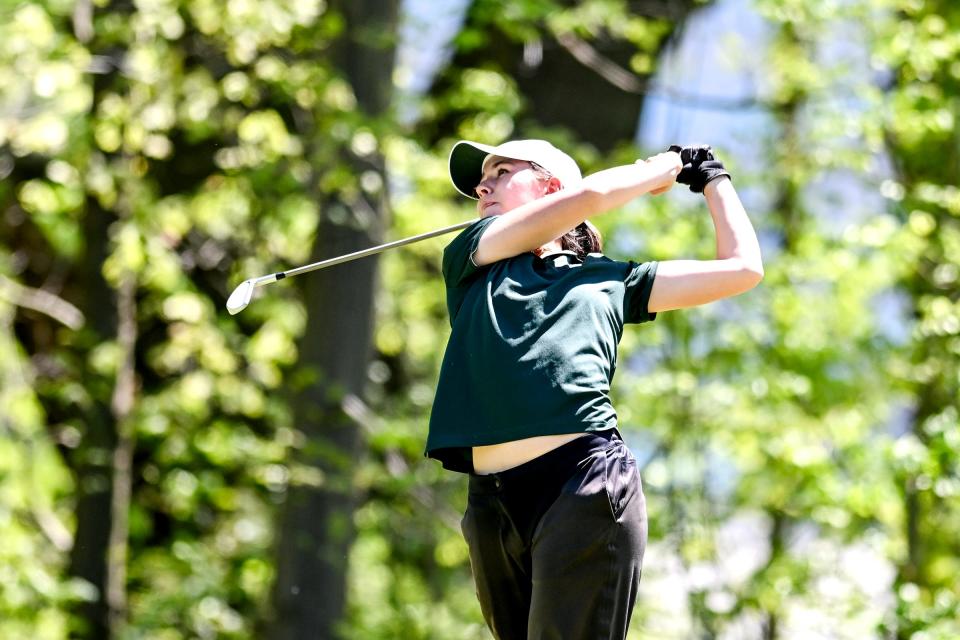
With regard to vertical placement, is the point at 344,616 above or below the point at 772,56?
below

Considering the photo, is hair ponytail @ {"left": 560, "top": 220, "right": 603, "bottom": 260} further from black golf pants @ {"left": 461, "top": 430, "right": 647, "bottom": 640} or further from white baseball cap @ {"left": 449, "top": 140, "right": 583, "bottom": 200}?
black golf pants @ {"left": 461, "top": 430, "right": 647, "bottom": 640}

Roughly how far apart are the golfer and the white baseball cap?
128 mm

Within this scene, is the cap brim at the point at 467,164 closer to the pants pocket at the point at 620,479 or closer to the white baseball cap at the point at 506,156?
the white baseball cap at the point at 506,156

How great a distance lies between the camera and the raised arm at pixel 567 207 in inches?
95.1

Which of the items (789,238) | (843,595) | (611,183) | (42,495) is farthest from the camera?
(42,495)

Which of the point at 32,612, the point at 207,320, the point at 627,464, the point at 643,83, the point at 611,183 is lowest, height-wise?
the point at 32,612

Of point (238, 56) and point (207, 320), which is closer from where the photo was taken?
point (238, 56)

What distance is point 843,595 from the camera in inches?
264

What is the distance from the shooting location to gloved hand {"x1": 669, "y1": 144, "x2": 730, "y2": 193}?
2.64 meters

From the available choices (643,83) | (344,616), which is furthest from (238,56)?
(344,616)

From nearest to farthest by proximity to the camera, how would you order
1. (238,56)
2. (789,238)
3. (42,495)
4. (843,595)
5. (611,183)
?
(611,183)
(843,595)
(238,56)
(789,238)
(42,495)

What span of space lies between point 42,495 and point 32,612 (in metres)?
1.13

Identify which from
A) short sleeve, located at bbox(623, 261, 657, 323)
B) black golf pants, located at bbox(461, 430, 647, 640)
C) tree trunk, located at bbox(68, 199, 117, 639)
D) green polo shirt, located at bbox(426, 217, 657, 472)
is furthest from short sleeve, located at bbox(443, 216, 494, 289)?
tree trunk, located at bbox(68, 199, 117, 639)

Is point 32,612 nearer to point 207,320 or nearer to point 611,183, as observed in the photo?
point 207,320
